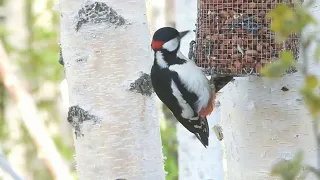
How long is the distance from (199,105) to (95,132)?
602mm

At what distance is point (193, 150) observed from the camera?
353 centimetres

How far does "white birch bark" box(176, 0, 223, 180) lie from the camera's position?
334 cm

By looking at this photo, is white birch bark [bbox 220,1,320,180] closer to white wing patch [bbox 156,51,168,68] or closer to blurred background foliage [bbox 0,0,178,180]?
white wing patch [bbox 156,51,168,68]

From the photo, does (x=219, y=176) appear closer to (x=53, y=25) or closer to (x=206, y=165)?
(x=206, y=165)

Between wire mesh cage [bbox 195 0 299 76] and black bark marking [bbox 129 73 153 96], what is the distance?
318 millimetres

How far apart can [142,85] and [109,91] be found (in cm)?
9

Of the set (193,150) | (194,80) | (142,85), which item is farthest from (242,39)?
(193,150)

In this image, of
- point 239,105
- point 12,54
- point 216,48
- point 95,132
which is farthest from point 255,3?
point 12,54

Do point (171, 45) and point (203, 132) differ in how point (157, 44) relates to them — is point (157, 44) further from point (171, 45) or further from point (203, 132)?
point (203, 132)

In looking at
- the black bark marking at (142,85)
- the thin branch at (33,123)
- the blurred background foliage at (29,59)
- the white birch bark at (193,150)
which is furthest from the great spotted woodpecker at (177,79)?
the blurred background foliage at (29,59)

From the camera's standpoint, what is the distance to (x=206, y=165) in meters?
3.45

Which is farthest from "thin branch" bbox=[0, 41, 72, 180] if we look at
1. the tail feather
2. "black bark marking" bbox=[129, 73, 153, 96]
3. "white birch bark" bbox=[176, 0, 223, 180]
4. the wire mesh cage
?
"black bark marking" bbox=[129, 73, 153, 96]

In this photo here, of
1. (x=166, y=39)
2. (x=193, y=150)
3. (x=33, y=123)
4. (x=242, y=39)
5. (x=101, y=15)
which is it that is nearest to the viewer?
(x=101, y=15)

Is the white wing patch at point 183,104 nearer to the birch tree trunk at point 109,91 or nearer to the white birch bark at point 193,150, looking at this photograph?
the birch tree trunk at point 109,91
